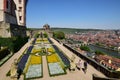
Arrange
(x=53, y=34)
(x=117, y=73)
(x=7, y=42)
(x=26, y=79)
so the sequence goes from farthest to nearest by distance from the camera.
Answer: (x=53, y=34) → (x=7, y=42) → (x=26, y=79) → (x=117, y=73)

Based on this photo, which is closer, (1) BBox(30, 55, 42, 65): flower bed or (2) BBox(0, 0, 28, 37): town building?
(1) BBox(30, 55, 42, 65): flower bed

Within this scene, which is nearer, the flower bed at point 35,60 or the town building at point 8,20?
the flower bed at point 35,60

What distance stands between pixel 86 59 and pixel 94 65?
2846mm

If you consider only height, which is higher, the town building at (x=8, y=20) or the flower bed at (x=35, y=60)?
the town building at (x=8, y=20)

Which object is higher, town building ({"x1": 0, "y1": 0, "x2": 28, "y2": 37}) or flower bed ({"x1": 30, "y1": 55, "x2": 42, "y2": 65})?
town building ({"x1": 0, "y1": 0, "x2": 28, "y2": 37})

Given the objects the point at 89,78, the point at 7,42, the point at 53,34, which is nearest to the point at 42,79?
the point at 89,78

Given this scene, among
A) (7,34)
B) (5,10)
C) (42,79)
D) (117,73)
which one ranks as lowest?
(42,79)

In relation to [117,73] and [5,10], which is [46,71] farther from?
[5,10]

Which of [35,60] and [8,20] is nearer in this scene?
[35,60]

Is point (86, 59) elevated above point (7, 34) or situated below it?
below

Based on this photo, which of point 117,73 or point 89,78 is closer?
point 117,73

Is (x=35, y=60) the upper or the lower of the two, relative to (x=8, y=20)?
lower

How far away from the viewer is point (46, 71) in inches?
659

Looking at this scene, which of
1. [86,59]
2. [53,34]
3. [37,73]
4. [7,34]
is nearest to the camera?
[37,73]
